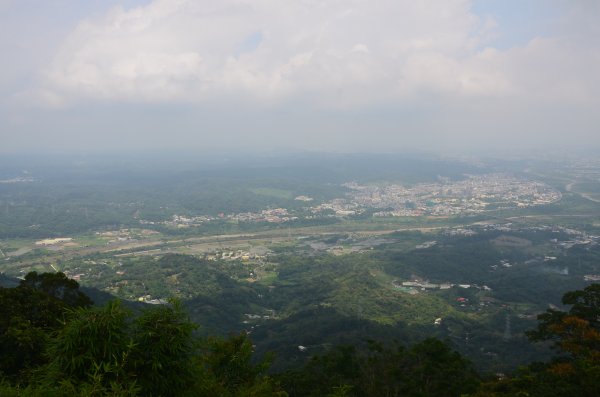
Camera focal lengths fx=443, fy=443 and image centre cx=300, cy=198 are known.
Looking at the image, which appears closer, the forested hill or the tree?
the forested hill

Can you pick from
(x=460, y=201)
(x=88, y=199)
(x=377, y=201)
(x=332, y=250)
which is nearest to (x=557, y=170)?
(x=460, y=201)

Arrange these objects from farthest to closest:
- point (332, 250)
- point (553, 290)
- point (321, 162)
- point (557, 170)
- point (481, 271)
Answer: point (321, 162) → point (557, 170) → point (332, 250) → point (481, 271) → point (553, 290)

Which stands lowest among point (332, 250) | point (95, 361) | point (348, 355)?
point (332, 250)

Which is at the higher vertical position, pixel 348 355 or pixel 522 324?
pixel 348 355

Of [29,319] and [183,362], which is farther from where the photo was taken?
[29,319]

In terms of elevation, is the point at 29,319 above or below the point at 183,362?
below

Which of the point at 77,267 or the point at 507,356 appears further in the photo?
the point at 77,267

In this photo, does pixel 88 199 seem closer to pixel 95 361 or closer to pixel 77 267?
pixel 77 267

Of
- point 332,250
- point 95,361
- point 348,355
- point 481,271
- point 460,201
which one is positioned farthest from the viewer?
point 460,201

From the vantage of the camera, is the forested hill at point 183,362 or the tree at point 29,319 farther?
the tree at point 29,319

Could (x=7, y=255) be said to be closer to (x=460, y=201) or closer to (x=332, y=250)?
(x=332, y=250)
